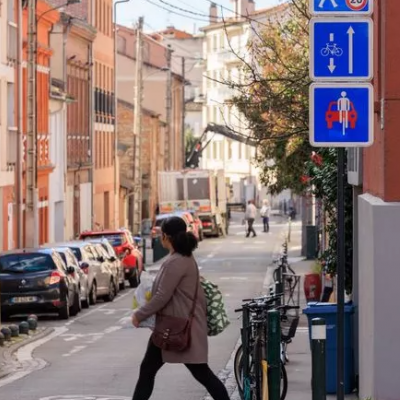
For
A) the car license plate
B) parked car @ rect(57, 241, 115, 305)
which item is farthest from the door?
the car license plate

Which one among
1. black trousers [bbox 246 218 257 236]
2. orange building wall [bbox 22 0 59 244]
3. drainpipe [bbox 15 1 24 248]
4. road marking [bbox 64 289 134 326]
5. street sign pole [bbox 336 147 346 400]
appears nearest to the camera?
street sign pole [bbox 336 147 346 400]

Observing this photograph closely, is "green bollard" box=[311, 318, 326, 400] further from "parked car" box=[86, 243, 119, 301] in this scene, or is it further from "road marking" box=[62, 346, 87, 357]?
"parked car" box=[86, 243, 119, 301]

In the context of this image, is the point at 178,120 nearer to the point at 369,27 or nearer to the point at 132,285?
the point at 132,285

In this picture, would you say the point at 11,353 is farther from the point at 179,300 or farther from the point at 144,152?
the point at 144,152

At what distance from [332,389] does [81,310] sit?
1938cm

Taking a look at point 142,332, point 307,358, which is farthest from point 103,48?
point 307,358

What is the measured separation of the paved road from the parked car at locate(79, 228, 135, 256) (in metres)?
2.37

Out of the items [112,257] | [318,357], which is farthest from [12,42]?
[318,357]

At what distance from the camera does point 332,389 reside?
633 inches

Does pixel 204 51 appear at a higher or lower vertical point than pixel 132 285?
higher

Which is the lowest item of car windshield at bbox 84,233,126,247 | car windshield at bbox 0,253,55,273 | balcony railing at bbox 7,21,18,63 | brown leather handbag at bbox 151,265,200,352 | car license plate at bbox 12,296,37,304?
car license plate at bbox 12,296,37,304

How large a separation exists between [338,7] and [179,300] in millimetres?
3048

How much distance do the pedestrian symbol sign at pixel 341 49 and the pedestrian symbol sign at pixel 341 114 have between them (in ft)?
0.25

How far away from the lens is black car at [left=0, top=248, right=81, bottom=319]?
31078 mm
